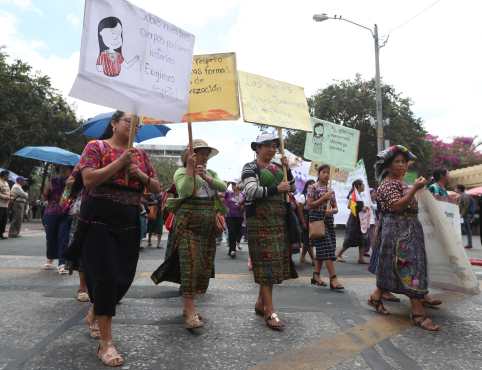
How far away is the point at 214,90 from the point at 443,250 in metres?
2.73

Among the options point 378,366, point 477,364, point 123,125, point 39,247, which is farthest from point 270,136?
point 39,247

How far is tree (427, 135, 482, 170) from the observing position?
34.8 meters

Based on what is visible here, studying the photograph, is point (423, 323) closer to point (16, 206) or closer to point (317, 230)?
point (317, 230)

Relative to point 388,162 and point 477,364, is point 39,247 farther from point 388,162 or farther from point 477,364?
point 477,364

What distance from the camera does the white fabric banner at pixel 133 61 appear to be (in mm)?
2969

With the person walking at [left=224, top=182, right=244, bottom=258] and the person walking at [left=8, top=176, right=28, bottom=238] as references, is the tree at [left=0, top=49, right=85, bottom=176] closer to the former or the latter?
the person walking at [left=8, top=176, right=28, bottom=238]

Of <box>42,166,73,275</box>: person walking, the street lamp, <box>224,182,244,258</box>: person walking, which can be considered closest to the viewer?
<box>42,166,73,275</box>: person walking

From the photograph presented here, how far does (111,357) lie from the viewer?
2996mm

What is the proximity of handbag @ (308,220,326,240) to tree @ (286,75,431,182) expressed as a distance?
20540 millimetres

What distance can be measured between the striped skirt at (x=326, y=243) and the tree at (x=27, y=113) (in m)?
22.4

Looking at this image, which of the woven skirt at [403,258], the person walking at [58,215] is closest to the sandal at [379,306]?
the woven skirt at [403,258]

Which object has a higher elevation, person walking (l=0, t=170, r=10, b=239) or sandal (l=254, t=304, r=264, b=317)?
person walking (l=0, t=170, r=10, b=239)

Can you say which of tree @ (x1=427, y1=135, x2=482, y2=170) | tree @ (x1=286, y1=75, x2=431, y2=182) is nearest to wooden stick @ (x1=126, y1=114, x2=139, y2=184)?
tree @ (x1=286, y1=75, x2=431, y2=182)

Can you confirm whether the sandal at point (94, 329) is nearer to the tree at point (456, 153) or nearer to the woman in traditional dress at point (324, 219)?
the woman in traditional dress at point (324, 219)
